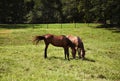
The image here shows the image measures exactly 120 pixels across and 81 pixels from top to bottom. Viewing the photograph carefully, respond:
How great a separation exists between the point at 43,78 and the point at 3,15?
64.0 meters

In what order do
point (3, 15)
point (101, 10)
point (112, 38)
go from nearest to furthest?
point (112, 38)
point (101, 10)
point (3, 15)

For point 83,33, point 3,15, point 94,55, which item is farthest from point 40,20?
point 94,55

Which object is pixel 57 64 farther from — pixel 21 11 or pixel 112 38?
pixel 21 11

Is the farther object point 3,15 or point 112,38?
point 3,15

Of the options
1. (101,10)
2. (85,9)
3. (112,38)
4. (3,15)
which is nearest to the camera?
(112,38)

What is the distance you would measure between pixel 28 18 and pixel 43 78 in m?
63.0

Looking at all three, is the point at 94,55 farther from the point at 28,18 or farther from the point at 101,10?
the point at 28,18

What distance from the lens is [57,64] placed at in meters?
15.8

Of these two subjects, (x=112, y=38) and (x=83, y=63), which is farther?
(x=112, y=38)

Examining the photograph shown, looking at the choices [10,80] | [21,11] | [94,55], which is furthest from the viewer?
[21,11]

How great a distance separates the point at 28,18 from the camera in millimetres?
74125

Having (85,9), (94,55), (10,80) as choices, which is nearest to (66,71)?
(10,80)

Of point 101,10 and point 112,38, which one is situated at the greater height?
point 101,10

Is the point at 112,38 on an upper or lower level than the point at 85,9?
lower
